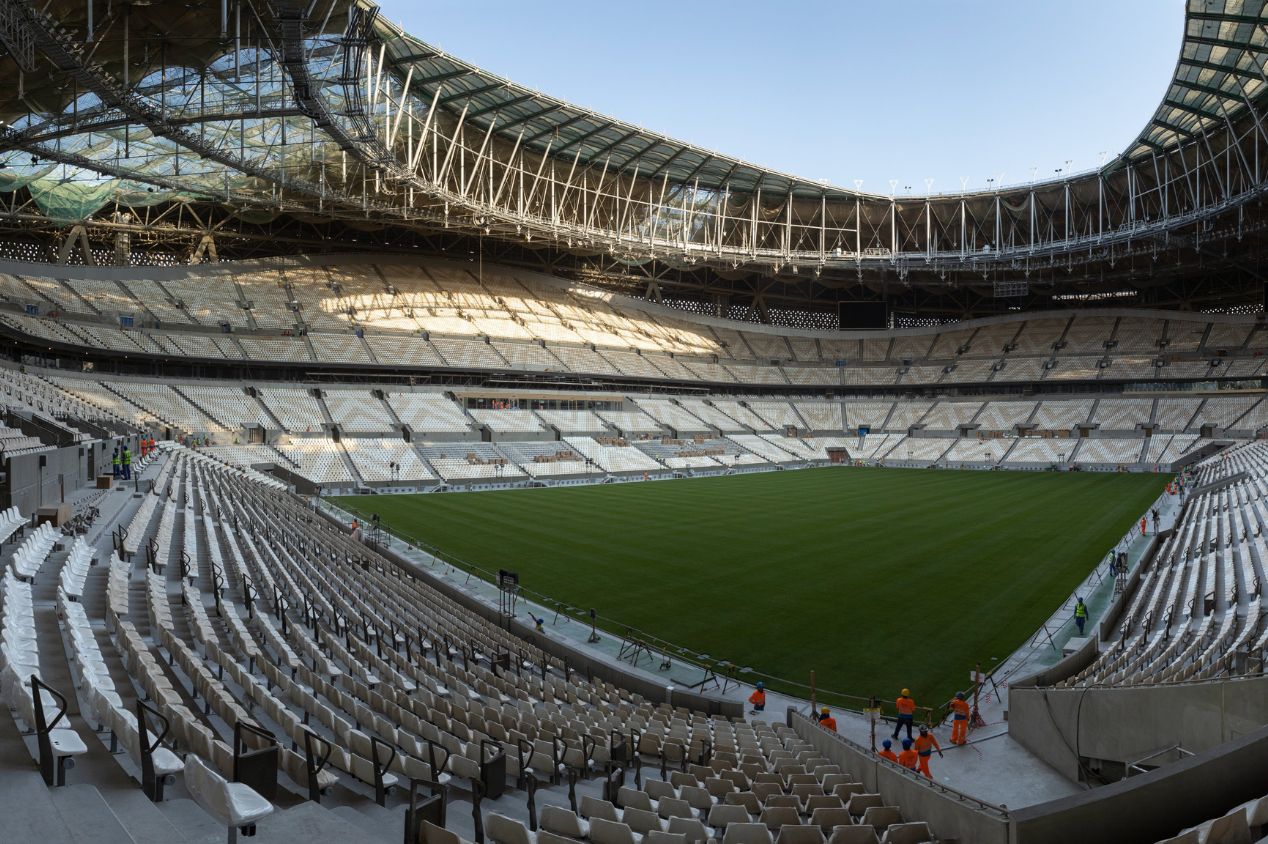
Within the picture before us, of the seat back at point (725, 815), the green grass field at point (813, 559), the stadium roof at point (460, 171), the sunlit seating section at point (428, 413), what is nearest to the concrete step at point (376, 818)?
the seat back at point (725, 815)

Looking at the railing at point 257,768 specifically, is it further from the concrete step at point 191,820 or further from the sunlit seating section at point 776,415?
the sunlit seating section at point 776,415

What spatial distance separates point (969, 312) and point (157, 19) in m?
75.7

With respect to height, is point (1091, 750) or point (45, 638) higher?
point (45, 638)

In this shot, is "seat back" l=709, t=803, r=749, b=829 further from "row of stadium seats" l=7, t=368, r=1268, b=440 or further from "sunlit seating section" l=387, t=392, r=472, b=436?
"sunlit seating section" l=387, t=392, r=472, b=436

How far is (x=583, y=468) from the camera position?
50.3 meters

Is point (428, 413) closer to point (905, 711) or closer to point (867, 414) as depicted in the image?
point (867, 414)

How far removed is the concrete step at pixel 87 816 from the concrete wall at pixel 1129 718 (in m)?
8.18

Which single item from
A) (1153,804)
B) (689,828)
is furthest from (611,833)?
(1153,804)

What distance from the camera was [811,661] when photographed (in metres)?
15.1

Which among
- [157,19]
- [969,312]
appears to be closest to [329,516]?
[157,19]

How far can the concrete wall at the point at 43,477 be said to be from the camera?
584 inches

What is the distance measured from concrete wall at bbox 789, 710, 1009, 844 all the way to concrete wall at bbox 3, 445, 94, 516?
16.0m

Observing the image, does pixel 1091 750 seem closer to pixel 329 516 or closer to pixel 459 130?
pixel 329 516

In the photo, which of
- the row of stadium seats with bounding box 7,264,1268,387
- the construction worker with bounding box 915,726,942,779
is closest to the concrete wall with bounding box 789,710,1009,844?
the construction worker with bounding box 915,726,942,779
